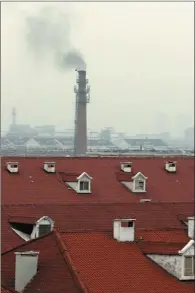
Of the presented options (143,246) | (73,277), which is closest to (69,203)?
(143,246)

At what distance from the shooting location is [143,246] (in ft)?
75.6

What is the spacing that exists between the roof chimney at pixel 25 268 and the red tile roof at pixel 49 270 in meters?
0.13

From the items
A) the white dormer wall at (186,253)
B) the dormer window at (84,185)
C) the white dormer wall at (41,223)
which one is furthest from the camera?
the dormer window at (84,185)

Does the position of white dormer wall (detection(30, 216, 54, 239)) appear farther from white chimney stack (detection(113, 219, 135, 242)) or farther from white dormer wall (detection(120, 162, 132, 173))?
white dormer wall (detection(120, 162, 132, 173))

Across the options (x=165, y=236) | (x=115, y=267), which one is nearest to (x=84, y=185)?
(x=165, y=236)

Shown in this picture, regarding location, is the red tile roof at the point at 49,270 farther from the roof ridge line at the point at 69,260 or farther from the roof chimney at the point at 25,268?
the roof chimney at the point at 25,268

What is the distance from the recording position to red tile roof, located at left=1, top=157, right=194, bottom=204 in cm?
3584

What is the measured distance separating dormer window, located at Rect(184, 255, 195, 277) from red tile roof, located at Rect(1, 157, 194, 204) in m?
12.7

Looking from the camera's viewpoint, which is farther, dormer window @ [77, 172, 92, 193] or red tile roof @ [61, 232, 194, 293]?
dormer window @ [77, 172, 92, 193]

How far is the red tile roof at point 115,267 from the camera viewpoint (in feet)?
68.5

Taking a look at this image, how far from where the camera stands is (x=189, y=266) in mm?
22312

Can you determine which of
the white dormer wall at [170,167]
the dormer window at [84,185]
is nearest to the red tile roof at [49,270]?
the dormer window at [84,185]

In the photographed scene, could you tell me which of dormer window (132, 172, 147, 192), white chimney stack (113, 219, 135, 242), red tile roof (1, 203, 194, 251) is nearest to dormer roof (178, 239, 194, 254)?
white chimney stack (113, 219, 135, 242)

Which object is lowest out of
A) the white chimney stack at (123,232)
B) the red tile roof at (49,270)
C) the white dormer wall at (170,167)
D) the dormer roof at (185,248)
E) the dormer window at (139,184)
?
the red tile roof at (49,270)
